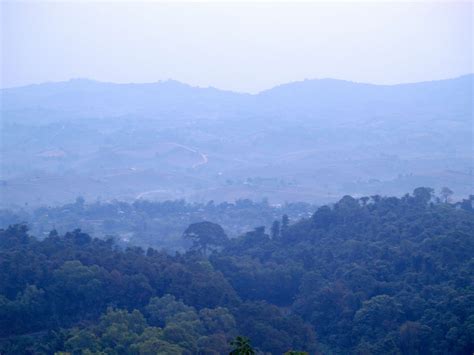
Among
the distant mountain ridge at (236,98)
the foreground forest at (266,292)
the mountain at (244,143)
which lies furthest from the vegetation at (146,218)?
the distant mountain ridge at (236,98)

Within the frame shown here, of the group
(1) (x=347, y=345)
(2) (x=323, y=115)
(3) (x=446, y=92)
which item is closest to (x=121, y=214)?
(1) (x=347, y=345)

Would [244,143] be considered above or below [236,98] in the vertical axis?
below

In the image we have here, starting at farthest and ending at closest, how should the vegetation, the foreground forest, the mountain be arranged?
the mountain < the vegetation < the foreground forest

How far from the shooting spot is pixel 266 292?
770 inches

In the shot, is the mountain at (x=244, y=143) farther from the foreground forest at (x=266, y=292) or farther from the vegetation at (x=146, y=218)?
the foreground forest at (x=266, y=292)

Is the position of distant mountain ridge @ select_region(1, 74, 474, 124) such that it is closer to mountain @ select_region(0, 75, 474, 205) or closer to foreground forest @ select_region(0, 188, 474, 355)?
mountain @ select_region(0, 75, 474, 205)

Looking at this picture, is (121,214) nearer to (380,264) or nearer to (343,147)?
Result: (380,264)

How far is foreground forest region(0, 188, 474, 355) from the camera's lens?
47.1 ft

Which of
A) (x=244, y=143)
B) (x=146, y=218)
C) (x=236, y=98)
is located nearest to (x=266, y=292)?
(x=146, y=218)

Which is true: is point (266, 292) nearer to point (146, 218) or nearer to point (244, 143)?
point (146, 218)

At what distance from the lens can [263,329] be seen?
1509cm

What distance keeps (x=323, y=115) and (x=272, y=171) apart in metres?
36.8

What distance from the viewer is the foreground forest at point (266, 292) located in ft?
47.1

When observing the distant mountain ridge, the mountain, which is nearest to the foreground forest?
the mountain
